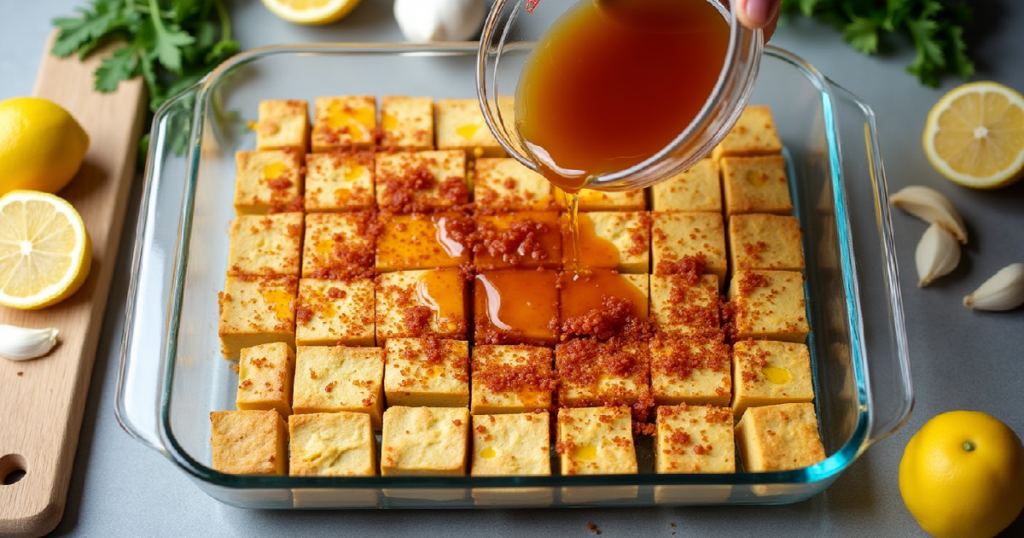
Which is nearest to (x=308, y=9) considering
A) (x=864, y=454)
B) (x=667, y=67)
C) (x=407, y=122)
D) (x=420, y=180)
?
(x=407, y=122)

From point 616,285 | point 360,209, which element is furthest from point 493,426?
point 360,209

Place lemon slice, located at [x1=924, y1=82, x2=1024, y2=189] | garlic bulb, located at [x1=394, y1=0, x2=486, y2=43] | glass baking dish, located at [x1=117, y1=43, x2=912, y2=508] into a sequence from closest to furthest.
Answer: glass baking dish, located at [x1=117, y1=43, x2=912, y2=508] < lemon slice, located at [x1=924, y1=82, x2=1024, y2=189] < garlic bulb, located at [x1=394, y1=0, x2=486, y2=43]

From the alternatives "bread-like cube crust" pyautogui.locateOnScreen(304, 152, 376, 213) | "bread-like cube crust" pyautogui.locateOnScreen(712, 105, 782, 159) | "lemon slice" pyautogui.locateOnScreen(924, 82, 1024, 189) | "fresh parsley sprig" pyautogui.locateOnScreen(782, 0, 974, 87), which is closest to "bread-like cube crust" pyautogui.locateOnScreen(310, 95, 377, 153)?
"bread-like cube crust" pyautogui.locateOnScreen(304, 152, 376, 213)

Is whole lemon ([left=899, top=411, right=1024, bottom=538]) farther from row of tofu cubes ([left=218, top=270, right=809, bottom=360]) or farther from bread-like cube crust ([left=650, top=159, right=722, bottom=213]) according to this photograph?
bread-like cube crust ([left=650, top=159, right=722, bottom=213])

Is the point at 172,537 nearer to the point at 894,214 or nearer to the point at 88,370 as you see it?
the point at 88,370

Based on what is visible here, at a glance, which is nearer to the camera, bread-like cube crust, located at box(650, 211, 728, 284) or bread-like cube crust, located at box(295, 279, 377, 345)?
bread-like cube crust, located at box(295, 279, 377, 345)

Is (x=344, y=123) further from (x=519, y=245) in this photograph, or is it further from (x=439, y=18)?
(x=519, y=245)
